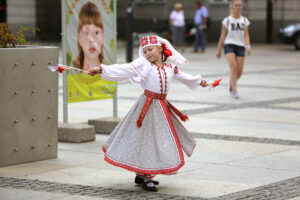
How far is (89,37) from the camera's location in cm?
920

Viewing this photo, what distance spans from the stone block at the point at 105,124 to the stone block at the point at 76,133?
1.60ft

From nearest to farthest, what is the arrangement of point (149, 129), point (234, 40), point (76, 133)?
point (149, 129)
point (76, 133)
point (234, 40)

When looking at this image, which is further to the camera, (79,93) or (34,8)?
(34,8)

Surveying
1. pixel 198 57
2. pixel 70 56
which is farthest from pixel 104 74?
pixel 198 57

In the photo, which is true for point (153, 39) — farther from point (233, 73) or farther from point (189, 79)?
point (233, 73)

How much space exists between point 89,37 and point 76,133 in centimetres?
120

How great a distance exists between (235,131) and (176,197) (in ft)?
12.1

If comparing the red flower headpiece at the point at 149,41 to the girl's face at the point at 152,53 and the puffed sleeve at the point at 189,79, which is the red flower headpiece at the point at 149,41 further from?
the puffed sleeve at the point at 189,79

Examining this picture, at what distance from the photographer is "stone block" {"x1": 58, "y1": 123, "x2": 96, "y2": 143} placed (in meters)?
8.93

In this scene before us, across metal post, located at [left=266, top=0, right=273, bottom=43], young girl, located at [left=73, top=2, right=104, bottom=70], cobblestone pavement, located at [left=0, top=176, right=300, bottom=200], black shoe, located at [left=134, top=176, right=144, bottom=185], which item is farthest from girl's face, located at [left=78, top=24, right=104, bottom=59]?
metal post, located at [left=266, top=0, right=273, bottom=43]

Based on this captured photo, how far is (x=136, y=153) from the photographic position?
6.45 meters

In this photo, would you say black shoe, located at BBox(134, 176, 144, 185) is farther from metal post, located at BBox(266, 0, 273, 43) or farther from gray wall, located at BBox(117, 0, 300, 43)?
metal post, located at BBox(266, 0, 273, 43)

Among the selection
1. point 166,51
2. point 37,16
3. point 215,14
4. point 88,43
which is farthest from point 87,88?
point 37,16

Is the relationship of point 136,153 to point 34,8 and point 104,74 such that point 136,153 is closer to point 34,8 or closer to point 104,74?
point 104,74
